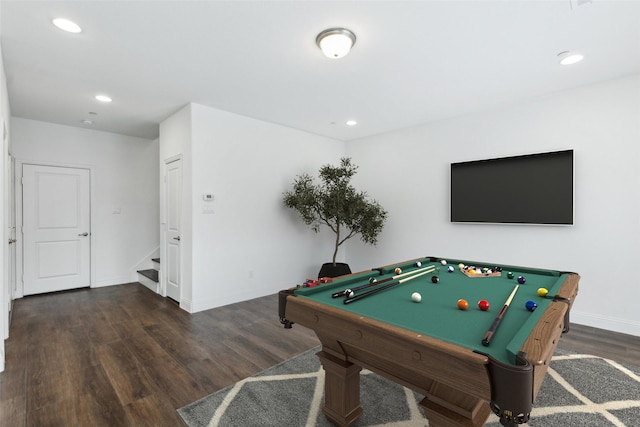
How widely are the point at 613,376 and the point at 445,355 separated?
220cm

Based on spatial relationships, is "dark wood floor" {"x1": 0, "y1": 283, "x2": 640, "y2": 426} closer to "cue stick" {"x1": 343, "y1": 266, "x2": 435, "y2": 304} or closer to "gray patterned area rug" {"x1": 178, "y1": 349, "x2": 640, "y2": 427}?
"gray patterned area rug" {"x1": 178, "y1": 349, "x2": 640, "y2": 427}

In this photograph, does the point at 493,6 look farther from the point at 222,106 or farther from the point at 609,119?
the point at 222,106

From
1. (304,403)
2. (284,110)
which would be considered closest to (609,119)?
(284,110)

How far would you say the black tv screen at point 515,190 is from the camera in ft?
10.9

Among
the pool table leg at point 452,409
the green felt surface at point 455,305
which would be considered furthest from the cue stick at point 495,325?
the pool table leg at point 452,409

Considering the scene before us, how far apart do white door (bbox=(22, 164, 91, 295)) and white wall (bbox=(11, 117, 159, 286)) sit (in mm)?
125

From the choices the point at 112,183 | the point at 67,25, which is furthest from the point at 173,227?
the point at 67,25

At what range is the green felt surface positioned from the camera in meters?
1.20

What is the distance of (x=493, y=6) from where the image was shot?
6.45 ft

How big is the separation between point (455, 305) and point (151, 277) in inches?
183

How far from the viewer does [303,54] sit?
254 cm

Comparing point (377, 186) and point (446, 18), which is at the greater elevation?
point (446, 18)

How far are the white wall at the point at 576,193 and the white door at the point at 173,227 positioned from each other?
10.8 ft

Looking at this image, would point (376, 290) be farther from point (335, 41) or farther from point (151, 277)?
point (151, 277)
